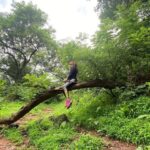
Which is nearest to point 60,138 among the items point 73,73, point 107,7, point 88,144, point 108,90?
point 88,144

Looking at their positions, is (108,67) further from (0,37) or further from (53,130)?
(0,37)

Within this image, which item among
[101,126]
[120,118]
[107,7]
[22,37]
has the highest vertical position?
[22,37]

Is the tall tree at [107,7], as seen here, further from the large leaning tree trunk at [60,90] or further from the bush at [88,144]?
the bush at [88,144]

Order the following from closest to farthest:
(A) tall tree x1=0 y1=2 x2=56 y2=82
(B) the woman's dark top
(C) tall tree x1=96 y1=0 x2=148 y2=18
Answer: (B) the woman's dark top
(C) tall tree x1=96 y1=0 x2=148 y2=18
(A) tall tree x1=0 y1=2 x2=56 y2=82

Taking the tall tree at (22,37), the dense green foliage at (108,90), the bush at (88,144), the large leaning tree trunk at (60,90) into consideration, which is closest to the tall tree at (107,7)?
the dense green foliage at (108,90)

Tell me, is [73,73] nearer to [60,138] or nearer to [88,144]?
[60,138]

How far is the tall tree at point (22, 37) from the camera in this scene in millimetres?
26981

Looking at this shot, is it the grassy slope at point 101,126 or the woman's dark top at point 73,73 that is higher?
the woman's dark top at point 73,73

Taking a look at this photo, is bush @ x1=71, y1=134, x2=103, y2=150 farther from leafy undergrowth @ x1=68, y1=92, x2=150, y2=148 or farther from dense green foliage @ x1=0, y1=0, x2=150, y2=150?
leafy undergrowth @ x1=68, y1=92, x2=150, y2=148

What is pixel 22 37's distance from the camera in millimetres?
27203

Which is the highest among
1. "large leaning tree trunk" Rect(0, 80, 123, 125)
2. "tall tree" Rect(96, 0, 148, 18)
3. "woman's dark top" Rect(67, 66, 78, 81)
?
"tall tree" Rect(96, 0, 148, 18)

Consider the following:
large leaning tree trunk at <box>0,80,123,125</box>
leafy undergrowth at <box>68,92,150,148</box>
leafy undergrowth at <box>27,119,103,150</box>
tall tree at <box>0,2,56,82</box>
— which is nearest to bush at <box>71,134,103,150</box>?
leafy undergrowth at <box>27,119,103,150</box>

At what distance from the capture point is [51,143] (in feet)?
22.0

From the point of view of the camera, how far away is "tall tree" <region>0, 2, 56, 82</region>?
26981mm
